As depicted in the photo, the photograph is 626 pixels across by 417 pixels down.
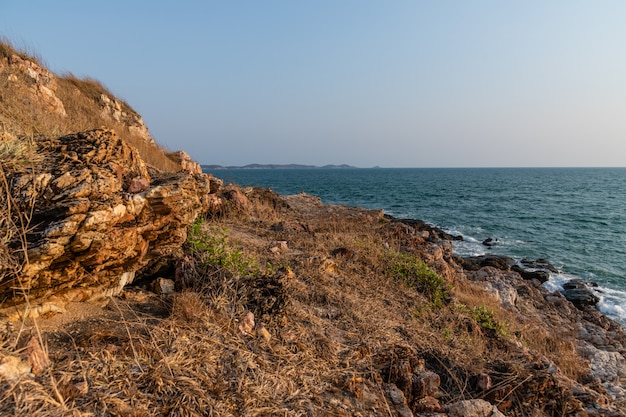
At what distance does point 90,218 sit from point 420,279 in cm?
651

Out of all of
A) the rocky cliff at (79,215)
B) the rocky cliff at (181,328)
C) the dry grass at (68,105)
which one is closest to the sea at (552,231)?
the dry grass at (68,105)

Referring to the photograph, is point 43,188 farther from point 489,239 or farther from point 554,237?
point 554,237

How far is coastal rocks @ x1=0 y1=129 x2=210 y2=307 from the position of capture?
10.0 feet

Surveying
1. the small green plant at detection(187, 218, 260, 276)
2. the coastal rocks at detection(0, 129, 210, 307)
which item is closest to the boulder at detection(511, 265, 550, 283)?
the small green plant at detection(187, 218, 260, 276)

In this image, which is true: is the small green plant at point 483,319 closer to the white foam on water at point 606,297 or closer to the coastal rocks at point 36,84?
the white foam on water at point 606,297

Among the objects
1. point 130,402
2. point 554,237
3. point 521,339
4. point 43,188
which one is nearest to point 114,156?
point 43,188

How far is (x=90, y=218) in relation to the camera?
320cm

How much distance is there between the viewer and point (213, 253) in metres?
5.11

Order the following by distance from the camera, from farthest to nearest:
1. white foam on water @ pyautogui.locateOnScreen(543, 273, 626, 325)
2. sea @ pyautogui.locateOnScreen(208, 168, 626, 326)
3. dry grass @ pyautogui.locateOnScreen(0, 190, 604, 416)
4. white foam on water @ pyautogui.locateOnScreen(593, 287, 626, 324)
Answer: sea @ pyautogui.locateOnScreen(208, 168, 626, 326), white foam on water @ pyautogui.locateOnScreen(543, 273, 626, 325), white foam on water @ pyautogui.locateOnScreen(593, 287, 626, 324), dry grass @ pyautogui.locateOnScreen(0, 190, 604, 416)

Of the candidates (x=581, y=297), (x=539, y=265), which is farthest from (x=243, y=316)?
(x=539, y=265)

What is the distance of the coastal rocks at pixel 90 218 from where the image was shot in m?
3.05

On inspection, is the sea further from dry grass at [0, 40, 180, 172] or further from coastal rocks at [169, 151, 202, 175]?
dry grass at [0, 40, 180, 172]

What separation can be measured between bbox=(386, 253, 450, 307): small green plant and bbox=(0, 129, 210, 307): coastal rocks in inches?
197

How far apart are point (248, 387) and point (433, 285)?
5691 mm
